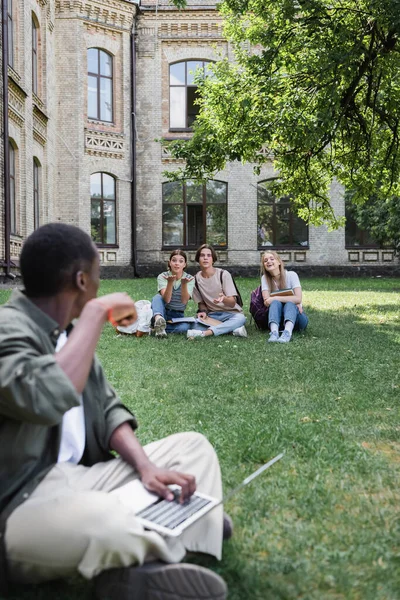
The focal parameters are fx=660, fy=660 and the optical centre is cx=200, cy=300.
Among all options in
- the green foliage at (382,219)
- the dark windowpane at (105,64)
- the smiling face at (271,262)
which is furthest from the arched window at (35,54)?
the smiling face at (271,262)

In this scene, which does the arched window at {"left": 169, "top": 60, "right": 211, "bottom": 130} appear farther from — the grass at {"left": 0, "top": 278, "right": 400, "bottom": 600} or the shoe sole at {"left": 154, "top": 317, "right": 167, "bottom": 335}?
the grass at {"left": 0, "top": 278, "right": 400, "bottom": 600}

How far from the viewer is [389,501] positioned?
3.41 m

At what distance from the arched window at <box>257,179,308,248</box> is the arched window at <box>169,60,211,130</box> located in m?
4.40

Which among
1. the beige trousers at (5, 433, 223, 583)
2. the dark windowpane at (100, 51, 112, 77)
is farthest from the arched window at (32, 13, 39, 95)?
the beige trousers at (5, 433, 223, 583)

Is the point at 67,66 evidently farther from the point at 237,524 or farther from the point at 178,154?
the point at 237,524

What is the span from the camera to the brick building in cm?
2639

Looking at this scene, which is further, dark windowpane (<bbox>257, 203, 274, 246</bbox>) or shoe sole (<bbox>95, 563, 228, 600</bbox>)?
dark windowpane (<bbox>257, 203, 274, 246</bbox>)

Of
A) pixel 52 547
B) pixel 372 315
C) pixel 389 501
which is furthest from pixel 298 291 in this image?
pixel 52 547

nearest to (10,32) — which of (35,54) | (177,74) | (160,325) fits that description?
(35,54)

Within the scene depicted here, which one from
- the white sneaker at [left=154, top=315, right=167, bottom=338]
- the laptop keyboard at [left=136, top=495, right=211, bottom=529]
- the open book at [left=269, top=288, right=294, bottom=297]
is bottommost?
the white sneaker at [left=154, top=315, right=167, bottom=338]

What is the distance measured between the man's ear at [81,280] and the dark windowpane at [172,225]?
26.4 metres

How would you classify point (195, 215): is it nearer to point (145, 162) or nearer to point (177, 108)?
point (145, 162)

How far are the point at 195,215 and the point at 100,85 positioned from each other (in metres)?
6.69

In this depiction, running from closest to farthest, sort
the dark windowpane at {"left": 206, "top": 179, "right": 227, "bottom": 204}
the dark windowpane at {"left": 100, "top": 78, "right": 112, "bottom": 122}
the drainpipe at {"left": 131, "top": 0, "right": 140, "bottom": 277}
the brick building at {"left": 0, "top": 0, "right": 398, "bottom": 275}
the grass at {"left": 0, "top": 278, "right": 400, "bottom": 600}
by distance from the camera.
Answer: the grass at {"left": 0, "top": 278, "right": 400, "bottom": 600}, the brick building at {"left": 0, "top": 0, "right": 398, "bottom": 275}, the dark windowpane at {"left": 100, "top": 78, "right": 112, "bottom": 122}, the drainpipe at {"left": 131, "top": 0, "right": 140, "bottom": 277}, the dark windowpane at {"left": 206, "top": 179, "right": 227, "bottom": 204}
